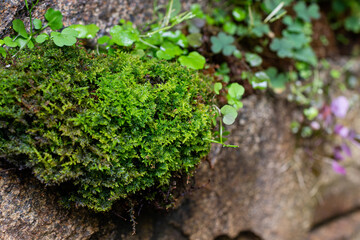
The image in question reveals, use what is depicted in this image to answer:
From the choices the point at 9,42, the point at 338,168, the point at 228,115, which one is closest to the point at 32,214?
the point at 9,42

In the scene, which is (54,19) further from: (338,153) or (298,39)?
(338,153)

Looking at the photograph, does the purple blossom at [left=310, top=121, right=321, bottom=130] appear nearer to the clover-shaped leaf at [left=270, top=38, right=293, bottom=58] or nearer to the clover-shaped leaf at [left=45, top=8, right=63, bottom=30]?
the clover-shaped leaf at [left=270, top=38, right=293, bottom=58]

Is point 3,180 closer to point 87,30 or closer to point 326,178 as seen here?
point 87,30

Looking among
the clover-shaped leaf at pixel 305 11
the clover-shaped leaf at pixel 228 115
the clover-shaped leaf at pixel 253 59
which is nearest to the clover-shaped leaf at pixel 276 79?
the clover-shaped leaf at pixel 253 59

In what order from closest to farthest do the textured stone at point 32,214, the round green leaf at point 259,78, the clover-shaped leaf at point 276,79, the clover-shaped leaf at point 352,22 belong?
the textured stone at point 32,214, the round green leaf at point 259,78, the clover-shaped leaf at point 276,79, the clover-shaped leaf at point 352,22

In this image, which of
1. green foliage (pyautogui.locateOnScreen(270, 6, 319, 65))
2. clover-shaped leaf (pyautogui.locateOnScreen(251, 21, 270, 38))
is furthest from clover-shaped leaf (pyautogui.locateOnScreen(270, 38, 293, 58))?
clover-shaped leaf (pyautogui.locateOnScreen(251, 21, 270, 38))

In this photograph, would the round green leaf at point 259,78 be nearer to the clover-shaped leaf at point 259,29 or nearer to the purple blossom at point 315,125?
the clover-shaped leaf at point 259,29
